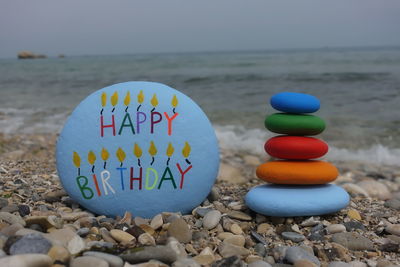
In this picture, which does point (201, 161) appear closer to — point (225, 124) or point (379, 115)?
point (225, 124)

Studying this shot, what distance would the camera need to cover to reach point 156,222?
2879 millimetres

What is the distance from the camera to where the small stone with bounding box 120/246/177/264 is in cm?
226

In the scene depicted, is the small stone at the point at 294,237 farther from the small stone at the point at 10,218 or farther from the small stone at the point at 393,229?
the small stone at the point at 10,218

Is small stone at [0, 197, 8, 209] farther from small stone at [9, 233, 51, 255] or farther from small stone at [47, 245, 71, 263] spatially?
small stone at [47, 245, 71, 263]

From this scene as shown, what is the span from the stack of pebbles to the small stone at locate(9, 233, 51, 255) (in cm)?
151

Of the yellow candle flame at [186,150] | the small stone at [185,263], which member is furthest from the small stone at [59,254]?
the yellow candle flame at [186,150]

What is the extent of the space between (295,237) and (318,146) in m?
0.73

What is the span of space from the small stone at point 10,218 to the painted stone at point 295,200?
1.58 m

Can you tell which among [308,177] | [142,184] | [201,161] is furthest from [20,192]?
[308,177]

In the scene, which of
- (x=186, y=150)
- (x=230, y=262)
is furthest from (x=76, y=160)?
(x=230, y=262)

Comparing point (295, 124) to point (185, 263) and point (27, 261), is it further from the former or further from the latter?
point (27, 261)

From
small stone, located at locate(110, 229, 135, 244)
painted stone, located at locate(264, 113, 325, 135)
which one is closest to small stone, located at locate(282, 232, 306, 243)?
painted stone, located at locate(264, 113, 325, 135)

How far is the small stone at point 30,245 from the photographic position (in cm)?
219

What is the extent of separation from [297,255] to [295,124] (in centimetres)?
103
